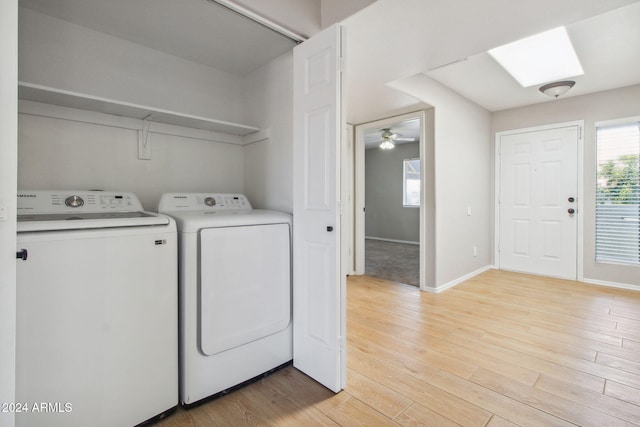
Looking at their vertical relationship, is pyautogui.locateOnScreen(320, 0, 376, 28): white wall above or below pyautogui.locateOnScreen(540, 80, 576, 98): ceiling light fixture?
below

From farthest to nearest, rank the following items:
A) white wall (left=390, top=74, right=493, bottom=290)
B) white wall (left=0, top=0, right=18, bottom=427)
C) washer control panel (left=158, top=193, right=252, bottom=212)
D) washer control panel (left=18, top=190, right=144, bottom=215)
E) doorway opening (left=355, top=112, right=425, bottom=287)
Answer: doorway opening (left=355, top=112, right=425, bottom=287) → white wall (left=390, top=74, right=493, bottom=290) → washer control panel (left=158, top=193, right=252, bottom=212) → washer control panel (left=18, top=190, right=144, bottom=215) → white wall (left=0, top=0, right=18, bottom=427)

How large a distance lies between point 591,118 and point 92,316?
522 cm

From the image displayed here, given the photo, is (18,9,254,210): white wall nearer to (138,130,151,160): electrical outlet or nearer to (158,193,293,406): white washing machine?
(138,130,151,160): electrical outlet

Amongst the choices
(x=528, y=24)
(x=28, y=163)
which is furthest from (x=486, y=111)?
(x=28, y=163)

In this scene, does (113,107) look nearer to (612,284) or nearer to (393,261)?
(393,261)

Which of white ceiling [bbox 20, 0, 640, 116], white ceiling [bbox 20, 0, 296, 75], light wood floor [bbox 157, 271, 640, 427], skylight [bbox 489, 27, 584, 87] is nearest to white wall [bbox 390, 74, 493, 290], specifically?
white ceiling [bbox 20, 0, 640, 116]

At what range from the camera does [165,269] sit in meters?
1.50

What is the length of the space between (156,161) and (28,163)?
0.67 m

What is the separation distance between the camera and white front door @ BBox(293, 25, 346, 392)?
1.69 meters

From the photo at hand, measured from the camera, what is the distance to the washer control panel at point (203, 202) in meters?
1.99

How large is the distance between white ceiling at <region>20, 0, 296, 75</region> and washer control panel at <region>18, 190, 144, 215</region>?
105 centimetres

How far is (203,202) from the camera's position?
2145mm

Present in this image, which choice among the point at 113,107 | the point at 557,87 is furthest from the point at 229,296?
the point at 557,87

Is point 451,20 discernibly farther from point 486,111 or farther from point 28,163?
point 486,111
